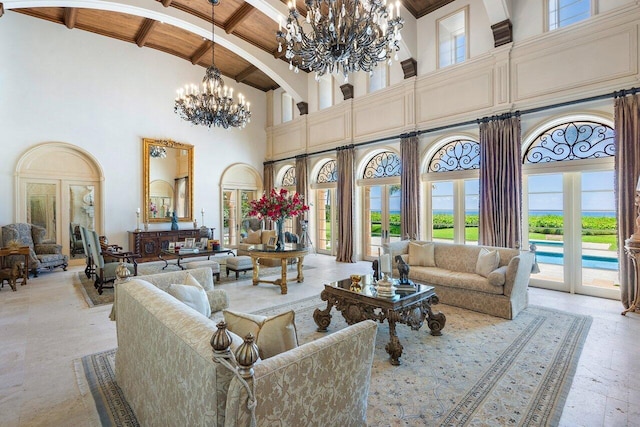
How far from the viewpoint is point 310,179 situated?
9.66 m

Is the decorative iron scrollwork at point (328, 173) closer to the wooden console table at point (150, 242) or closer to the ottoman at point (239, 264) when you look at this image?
the ottoman at point (239, 264)

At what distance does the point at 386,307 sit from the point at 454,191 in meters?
4.35

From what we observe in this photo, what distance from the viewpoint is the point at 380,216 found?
812 centimetres

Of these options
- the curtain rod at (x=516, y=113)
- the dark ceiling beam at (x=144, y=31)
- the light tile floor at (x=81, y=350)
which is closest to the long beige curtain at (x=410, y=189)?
the curtain rod at (x=516, y=113)

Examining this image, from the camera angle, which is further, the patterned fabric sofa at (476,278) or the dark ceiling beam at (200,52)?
the dark ceiling beam at (200,52)

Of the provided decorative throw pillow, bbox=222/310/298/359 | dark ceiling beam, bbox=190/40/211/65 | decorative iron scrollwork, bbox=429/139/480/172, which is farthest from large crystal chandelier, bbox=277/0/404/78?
dark ceiling beam, bbox=190/40/211/65

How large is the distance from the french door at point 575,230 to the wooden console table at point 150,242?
8156 millimetres

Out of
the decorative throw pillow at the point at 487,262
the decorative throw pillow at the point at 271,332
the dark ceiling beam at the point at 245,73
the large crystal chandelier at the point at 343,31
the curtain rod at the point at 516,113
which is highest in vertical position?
the dark ceiling beam at the point at 245,73

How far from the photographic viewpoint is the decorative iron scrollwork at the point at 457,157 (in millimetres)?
6316

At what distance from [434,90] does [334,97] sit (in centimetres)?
312

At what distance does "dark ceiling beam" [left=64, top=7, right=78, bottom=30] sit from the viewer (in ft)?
22.6

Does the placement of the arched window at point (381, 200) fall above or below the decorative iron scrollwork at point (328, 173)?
below

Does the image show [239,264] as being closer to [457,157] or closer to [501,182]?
[457,157]

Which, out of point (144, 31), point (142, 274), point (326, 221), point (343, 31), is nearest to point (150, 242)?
point (142, 274)
